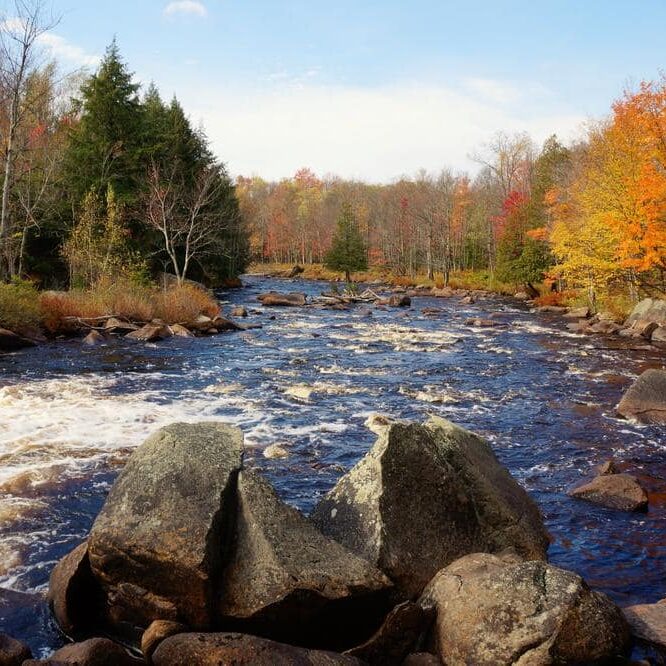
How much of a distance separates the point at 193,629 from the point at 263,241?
9438 cm

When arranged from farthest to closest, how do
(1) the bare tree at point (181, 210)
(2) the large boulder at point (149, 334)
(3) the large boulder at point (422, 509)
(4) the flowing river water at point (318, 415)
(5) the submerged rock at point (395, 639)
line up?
(1) the bare tree at point (181, 210)
(2) the large boulder at point (149, 334)
(4) the flowing river water at point (318, 415)
(3) the large boulder at point (422, 509)
(5) the submerged rock at point (395, 639)

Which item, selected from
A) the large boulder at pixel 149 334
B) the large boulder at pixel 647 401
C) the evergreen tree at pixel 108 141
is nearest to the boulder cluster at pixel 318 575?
the large boulder at pixel 647 401

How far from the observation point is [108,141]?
36.2 m

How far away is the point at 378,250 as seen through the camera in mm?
80000

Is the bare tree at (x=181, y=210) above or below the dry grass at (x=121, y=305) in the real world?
above

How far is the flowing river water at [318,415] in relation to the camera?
7414mm

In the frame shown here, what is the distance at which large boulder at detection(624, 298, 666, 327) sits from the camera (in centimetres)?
2493

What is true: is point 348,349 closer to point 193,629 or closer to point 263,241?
point 193,629

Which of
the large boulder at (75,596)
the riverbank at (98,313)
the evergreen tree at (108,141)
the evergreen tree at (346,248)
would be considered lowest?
the large boulder at (75,596)

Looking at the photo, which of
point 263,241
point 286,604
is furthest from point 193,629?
point 263,241

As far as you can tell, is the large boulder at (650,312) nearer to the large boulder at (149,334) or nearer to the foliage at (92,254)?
the large boulder at (149,334)

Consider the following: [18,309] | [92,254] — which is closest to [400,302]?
[92,254]

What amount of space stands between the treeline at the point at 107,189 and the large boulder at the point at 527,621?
24573 mm

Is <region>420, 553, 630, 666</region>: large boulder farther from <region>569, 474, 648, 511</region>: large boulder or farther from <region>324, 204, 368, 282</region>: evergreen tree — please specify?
<region>324, 204, 368, 282</region>: evergreen tree
